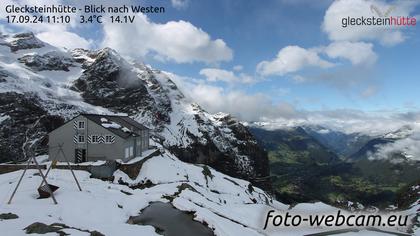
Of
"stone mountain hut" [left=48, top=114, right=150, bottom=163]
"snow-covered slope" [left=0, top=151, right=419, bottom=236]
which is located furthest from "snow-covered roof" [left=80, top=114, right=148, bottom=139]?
"snow-covered slope" [left=0, top=151, right=419, bottom=236]

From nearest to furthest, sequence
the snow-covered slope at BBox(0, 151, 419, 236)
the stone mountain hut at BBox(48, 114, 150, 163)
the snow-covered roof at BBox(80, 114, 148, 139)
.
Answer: the snow-covered slope at BBox(0, 151, 419, 236) → the stone mountain hut at BBox(48, 114, 150, 163) → the snow-covered roof at BBox(80, 114, 148, 139)

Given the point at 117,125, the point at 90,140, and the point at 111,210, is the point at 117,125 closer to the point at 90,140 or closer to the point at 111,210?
the point at 90,140

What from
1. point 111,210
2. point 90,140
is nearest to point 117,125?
point 90,140

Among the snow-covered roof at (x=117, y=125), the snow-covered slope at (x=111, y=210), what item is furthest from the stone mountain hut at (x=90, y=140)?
the snow-covered slope at (x=111, y=210)

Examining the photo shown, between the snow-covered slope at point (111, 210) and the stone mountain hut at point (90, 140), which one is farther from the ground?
the stone mountain hut at point (90, 140)

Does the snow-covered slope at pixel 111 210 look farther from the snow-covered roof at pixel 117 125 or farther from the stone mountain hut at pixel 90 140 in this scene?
the snow-covered roof at pixel 117 125

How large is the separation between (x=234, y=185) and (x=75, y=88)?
148174 mm

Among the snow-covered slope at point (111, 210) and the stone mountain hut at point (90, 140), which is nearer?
the snow-covered slope at point (111, 210)

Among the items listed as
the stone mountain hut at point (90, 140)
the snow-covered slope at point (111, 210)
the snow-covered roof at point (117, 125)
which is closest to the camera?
the snow-covered slope at point (111, 210)

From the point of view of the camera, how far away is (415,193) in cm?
4512

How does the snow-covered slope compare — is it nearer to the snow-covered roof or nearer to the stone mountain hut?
the stone mountain hut

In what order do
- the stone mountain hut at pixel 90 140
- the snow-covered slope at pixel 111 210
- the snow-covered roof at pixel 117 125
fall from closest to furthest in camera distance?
the snow-covered slope at pixel 111 210, the stone mountain hut at pixel 90 140, the snow-covered roof at pixel 117 125

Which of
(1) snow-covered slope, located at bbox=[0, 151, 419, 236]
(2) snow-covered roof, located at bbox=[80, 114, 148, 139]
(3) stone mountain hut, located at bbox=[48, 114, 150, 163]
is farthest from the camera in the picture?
(2) snow-covered roof, located at bbox=[80, 114, 148, 139]

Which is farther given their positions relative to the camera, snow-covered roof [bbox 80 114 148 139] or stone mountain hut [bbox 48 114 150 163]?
snow-covered roof [bbox 80 114 148 139]
